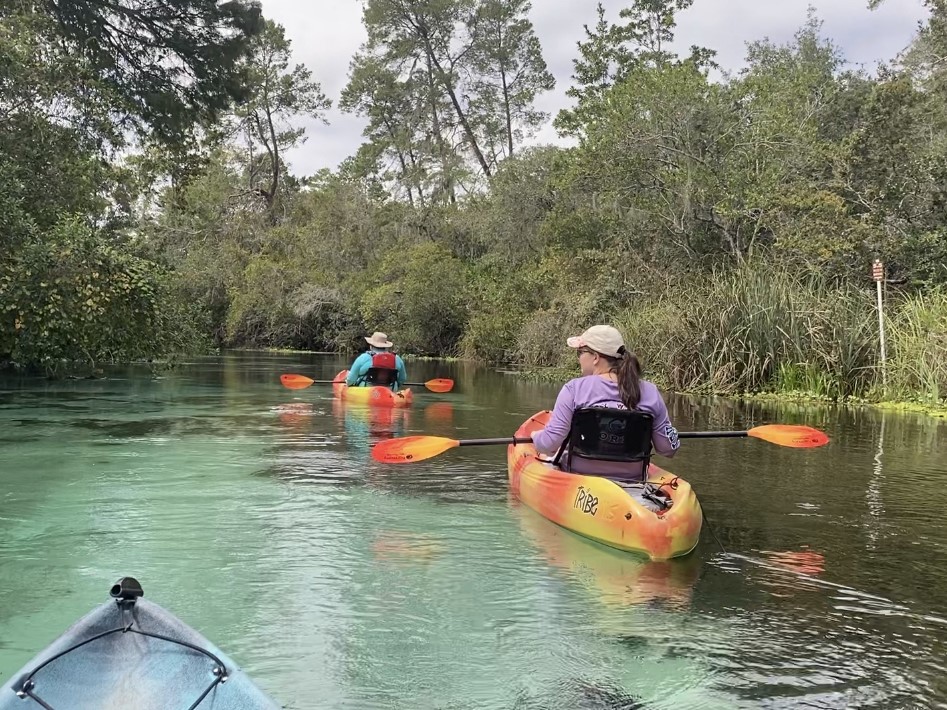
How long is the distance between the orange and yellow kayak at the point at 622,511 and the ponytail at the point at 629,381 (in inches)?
18.9

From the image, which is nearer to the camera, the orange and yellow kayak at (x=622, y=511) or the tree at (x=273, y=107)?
the orange and yellow kayak at (x=622, y=511)

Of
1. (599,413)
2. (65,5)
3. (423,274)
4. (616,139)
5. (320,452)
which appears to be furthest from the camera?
(423,274)

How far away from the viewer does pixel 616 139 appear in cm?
1766

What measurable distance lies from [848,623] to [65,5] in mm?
11958

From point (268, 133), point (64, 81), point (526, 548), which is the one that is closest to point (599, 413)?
point (526, 548)

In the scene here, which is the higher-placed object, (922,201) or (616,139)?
(616,139)

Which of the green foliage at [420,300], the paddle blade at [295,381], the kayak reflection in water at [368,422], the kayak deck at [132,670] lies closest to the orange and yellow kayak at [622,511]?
the kayak deck at [132,670]

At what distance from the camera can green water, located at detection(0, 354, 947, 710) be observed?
316 centimetres

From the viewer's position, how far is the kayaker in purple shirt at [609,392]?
4.81 meters

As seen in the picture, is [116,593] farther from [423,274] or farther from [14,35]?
[423,274]

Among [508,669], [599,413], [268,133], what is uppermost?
[268,133]

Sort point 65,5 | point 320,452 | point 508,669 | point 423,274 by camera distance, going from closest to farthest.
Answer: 1. point 508,669
2. point 320,452
3. point 65,5
4. point 423,274

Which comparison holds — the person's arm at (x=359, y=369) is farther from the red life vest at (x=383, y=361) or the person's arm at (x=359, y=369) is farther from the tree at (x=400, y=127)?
the tree at (x=400, y=127)

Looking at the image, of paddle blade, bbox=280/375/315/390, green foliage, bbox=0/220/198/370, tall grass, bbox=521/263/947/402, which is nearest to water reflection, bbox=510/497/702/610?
tall grass, bbox=521/263/947/402
